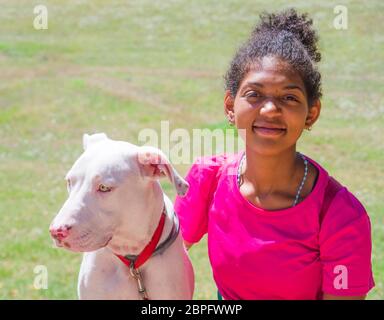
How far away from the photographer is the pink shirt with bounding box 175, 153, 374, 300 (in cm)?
343

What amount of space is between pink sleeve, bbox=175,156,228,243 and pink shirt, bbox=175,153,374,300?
0.07 meters

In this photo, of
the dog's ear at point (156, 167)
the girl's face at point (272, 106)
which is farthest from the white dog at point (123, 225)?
the girl's face at point (272, 106)

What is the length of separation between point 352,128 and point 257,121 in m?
8.64

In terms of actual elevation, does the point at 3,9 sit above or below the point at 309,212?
above

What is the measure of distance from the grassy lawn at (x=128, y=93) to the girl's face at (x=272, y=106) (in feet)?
2.72

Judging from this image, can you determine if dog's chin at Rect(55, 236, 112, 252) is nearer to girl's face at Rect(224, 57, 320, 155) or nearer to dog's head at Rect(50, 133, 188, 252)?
dog's head at Rect(50, 133, 188, 252)

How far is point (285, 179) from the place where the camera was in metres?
3.63

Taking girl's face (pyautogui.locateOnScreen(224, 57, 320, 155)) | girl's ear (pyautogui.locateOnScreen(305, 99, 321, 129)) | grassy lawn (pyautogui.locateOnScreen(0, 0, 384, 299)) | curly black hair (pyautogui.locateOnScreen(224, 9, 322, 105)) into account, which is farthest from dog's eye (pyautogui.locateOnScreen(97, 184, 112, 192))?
grassy lawn (pyautogui.locateOnScreen(0, 0, 384, 299))

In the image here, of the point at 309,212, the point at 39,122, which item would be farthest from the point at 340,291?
the point at 39,122

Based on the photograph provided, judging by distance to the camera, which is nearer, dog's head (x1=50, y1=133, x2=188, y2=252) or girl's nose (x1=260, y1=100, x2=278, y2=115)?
dog's head (x1=50, y1=133, x2=188, y2=252)

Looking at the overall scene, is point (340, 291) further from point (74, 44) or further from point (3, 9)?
point (3, 9)
